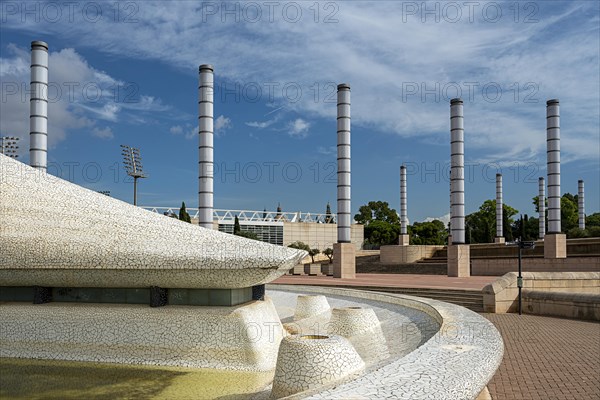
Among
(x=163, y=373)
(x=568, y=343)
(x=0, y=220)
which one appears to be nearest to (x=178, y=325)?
(x=163, y=373)

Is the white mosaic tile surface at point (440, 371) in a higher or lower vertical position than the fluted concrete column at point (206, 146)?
lower

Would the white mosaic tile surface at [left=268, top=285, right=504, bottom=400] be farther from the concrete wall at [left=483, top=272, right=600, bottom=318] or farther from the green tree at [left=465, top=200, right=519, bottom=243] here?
the green tree at [left=465, top=200, right=519, bottom=243]

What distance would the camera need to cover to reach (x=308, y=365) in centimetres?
664

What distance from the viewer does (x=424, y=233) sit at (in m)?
68.5

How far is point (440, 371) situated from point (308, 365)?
195 centimetres

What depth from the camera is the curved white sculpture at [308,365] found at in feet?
21.7

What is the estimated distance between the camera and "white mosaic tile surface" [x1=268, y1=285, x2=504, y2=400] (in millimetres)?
4465

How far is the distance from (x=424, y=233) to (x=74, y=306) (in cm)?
6182

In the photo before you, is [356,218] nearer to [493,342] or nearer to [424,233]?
[424,233]

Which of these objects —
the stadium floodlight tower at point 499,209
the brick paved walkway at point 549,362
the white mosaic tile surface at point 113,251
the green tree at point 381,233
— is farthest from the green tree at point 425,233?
the white mosaic tile surface at point 113,251

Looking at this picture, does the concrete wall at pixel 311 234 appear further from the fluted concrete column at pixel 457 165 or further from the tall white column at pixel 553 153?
the tall white column at pixel 553 153

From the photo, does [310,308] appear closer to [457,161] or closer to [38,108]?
[38,108]

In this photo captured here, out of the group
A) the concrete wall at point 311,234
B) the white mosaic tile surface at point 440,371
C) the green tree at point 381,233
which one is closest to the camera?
the white mosaic tile surface at point 440,371

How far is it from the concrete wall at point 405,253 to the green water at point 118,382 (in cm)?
3629
